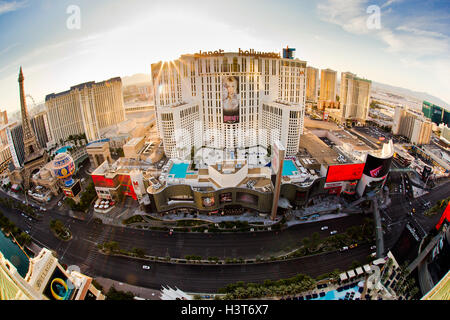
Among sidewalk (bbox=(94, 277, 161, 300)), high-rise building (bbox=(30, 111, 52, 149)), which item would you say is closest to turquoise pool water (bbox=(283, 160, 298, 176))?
sidewalk (bbox=(94, 277, 161, 300))

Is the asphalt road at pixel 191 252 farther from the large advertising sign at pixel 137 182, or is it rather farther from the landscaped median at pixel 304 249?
the large advertising sign at pixel 137 182

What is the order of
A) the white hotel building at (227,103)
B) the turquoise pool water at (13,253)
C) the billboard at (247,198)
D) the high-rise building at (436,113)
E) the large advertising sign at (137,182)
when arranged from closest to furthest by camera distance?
the turquoise pool water at (13,253), the billboard at (247,198), the large advertising sign at (137,182), the white hotel building at (227,103), the high-rise building at (436,113)

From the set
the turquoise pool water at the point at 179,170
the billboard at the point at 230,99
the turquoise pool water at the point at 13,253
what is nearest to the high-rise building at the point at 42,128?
the turquoise pool water at the point at 13,253

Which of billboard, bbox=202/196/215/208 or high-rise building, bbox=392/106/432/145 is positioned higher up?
high-rise building, bbox=392/106/432/145

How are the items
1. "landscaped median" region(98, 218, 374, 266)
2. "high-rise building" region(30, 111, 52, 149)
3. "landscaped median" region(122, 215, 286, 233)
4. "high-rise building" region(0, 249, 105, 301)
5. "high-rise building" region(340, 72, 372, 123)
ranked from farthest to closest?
1. "high-rise building" region(340, 72, 372, 123)
2. "high-rise building" region(30, 111, 52, 149)
3. "landscaped median" region(122, 215, 286, 233)
4. "landscaped median" region(98, 218, 374, 266)
5. "high-rise building" region(0, 249, 105, 301)

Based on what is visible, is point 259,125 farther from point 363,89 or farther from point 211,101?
point 363,89

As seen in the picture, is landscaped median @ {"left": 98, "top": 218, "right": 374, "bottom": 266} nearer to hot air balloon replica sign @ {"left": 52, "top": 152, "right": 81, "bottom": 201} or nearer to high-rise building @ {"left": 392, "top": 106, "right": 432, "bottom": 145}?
hot air balloon replica sign @ {"left": 52, "top": 152, "right": 81, "bottom": 201}

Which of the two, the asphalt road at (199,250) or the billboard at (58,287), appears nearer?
the billboard at (58,287)
